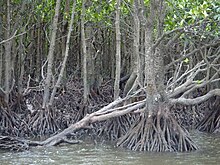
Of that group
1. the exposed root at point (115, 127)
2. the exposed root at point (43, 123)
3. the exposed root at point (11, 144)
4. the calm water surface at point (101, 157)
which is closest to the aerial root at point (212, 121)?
the exposed root at point (115, 127)

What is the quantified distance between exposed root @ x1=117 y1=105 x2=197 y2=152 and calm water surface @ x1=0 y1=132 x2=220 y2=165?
269 millimetres

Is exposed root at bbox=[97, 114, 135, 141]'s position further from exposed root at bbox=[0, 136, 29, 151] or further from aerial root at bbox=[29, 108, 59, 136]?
exposed root at bbox=[0, 136, 29, 151]

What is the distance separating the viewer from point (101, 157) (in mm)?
9453

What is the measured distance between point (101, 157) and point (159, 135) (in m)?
1.20

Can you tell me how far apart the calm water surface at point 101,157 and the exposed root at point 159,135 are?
0.88 ft

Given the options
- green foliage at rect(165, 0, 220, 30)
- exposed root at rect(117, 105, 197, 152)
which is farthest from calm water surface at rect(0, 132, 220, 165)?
green foliage at rect(165, 0, 220, 30)

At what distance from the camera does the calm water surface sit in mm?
8875

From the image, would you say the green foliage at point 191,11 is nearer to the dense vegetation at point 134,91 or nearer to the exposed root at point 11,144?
the dense vegetation at point 134,91

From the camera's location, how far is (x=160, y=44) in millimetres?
10523

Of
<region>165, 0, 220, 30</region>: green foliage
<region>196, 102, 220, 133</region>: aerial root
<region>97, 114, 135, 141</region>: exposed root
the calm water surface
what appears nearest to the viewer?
<region>165, 0, 220, 30</region>: green foliage

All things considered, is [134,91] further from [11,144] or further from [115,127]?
[11,144]

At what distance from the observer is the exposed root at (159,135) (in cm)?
984

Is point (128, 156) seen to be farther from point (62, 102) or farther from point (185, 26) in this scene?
point (62, 102)

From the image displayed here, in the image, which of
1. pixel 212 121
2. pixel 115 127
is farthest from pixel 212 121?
pixel 115 127
